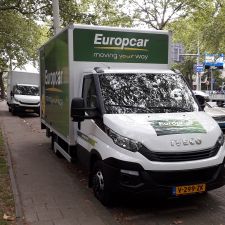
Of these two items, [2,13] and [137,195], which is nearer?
[137,195]

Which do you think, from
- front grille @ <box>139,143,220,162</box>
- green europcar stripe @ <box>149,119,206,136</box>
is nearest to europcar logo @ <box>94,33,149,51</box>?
green europcar stripe @ <box>149,119,206,136</box>

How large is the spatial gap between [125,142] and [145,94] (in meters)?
1.31

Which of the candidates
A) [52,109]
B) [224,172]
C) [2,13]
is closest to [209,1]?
[2,13]

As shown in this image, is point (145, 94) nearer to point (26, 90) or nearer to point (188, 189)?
point (188, 189)

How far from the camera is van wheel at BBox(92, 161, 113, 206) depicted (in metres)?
6.16

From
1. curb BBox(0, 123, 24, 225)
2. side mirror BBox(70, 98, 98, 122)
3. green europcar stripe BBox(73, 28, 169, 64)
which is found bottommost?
curb BBox(0, 123, 24, 225)

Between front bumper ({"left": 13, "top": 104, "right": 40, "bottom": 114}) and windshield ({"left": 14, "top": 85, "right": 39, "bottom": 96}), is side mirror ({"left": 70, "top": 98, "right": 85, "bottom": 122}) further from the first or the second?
windshield ({"left": 14, "top": 85, "right": 39, "bottom": 96})

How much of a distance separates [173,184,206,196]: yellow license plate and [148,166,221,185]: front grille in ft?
0.21

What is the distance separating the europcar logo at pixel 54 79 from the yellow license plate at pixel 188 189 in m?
A: 4.06

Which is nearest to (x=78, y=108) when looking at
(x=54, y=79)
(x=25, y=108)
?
(x=54, y=79)

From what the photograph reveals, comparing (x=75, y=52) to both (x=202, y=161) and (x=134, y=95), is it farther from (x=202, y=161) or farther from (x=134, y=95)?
(x=202, y=161)

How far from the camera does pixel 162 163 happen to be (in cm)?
564

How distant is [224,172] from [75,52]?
3.50 meters

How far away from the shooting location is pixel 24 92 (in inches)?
1001
